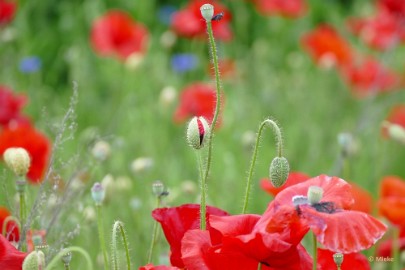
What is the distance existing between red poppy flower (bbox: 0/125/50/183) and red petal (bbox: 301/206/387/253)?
46.3 inches

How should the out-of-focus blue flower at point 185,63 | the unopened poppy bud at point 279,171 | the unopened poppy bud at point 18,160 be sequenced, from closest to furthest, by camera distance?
the unopened poppy bud at point 279,171, the unopened poppy bud at point 18,160, the out-of-focus blue flower at point 185,63

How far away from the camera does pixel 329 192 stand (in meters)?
0.89

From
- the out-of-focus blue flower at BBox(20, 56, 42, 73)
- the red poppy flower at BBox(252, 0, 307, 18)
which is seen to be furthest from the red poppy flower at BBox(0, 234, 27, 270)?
the red poppy flower at BBox(252, 0, 307, 18)

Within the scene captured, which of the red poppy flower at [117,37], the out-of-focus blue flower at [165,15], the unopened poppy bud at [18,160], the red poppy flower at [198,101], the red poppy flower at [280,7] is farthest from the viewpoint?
the out-of-focus blue flower at [165,15]

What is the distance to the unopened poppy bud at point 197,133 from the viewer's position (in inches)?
36.7

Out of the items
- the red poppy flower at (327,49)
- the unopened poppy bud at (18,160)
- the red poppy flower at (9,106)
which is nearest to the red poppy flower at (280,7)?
the red poppy flower at (327,49)

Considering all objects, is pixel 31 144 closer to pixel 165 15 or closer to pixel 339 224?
pixel 339 224

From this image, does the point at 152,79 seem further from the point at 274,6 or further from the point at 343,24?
the point at 343,24

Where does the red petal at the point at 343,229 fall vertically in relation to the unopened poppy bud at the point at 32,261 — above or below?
below

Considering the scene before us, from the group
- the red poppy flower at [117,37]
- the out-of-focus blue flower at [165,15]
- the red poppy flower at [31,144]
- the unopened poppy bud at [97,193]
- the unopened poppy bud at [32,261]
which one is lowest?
the unopened poppy bud at [32,261]

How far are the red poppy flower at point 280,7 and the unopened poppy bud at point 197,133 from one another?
8.22ft

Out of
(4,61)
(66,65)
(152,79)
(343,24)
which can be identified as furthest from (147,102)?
(343,24)

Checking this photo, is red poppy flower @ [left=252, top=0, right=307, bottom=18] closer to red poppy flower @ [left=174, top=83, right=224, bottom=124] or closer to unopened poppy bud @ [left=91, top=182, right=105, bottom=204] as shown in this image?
red poppy flower @ [left=174, top=83, right=224, bottom=124]

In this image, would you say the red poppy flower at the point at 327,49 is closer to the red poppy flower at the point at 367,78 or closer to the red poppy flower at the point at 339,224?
the red poppy flower at the point at 367,78
